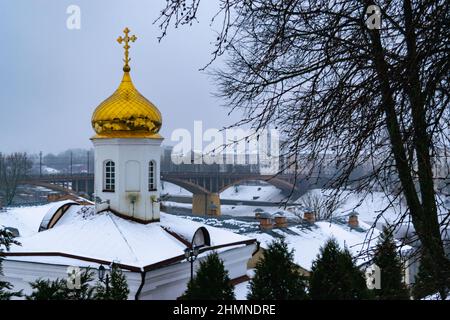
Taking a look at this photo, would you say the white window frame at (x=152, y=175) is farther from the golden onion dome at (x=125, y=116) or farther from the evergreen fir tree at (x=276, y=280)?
the evergreen fir tree at (x=276, y=280)

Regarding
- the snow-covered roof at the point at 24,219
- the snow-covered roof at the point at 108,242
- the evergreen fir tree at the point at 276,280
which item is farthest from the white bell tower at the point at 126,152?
the snow-covered roof at the point at 24,219

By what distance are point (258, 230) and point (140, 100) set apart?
6.78 m

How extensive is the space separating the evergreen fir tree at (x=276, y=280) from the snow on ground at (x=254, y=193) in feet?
149

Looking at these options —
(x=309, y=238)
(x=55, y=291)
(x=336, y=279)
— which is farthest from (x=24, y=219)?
(x=336, y=279)

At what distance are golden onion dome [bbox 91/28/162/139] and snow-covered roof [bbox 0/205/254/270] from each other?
2.03 metres

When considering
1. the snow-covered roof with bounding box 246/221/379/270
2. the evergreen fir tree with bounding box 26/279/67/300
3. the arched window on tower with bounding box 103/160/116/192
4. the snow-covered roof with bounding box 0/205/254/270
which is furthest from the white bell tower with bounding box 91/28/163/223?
the evergreen fir tree with bounding box 26/279/67/300

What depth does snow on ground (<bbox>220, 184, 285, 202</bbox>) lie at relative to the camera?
5703 centimetres

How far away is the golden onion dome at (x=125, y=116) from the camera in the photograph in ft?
41.5

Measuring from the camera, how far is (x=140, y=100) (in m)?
12.9

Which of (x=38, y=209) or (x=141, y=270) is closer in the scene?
(x=141, y=270)

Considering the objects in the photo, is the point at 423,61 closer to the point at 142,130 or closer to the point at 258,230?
the point at 142,130

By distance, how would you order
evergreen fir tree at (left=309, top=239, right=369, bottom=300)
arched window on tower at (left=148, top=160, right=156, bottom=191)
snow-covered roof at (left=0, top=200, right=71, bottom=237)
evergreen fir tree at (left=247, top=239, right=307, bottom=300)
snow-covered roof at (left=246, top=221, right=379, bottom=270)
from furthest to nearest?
1. snow-covered roof at (left=0, top=200, right=71, bottom=237)
2. snow-covered roof at (left=246, top=221, right=379, bottom=270)
3. arched window on tower at (left=148, top=160, right=156, bottom=191)
4. evergreen fir tree at (left=247, top=239, right=307, bottom=300)
5. evergreen fir tree at (left=309, top=239, right=369, bottom=300)

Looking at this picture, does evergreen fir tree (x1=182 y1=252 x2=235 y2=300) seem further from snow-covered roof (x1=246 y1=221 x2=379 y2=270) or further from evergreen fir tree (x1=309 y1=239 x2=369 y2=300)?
snow-covered roof (x1=246 y1=221 x2=379 y2=270)
